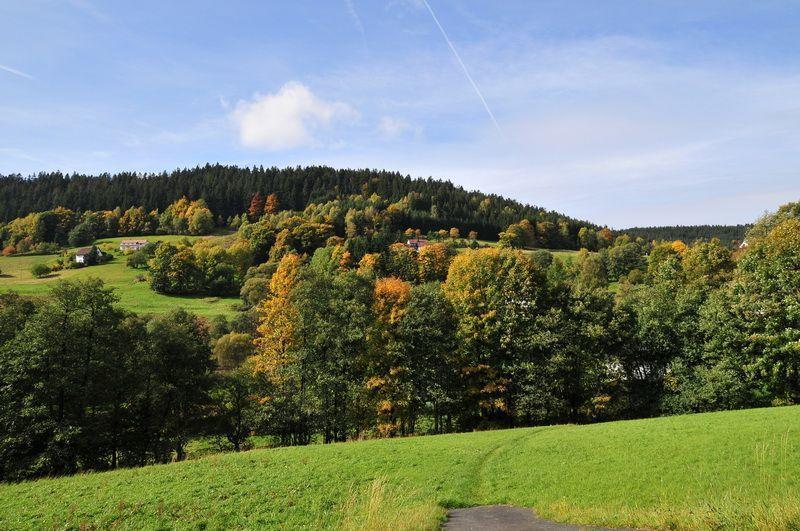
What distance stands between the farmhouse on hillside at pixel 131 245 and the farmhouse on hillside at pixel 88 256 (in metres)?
8.59

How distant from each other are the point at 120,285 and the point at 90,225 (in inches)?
2547

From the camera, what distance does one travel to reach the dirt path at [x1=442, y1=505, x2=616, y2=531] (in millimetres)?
14258

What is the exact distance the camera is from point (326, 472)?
22.8 metres

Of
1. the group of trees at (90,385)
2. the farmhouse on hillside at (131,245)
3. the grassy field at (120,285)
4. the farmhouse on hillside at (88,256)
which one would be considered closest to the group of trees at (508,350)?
the group of trees at (90,385)

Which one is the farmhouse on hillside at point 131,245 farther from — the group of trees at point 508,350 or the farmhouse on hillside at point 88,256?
the group of trees at point 508,350

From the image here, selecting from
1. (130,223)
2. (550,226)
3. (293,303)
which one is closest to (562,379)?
(293,303)

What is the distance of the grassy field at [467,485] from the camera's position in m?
13.9

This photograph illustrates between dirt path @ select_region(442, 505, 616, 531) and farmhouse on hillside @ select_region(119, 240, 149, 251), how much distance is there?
15412 cm

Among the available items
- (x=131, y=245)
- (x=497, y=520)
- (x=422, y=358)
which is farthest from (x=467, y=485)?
(x=131, y=245)

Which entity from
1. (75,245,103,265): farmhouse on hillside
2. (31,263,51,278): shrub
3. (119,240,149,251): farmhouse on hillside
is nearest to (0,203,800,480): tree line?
(31,263,51,278): shrub

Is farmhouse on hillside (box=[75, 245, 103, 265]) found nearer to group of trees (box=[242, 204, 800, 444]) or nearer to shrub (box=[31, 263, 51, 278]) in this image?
shrub (box=[31, 263, 51, 278])

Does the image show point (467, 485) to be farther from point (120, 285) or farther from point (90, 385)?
point (120, 285)

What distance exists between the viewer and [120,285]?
4633 inches

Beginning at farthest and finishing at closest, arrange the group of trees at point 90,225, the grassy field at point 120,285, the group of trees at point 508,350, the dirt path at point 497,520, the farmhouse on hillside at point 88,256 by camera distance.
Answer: the group of trees at point 90,225
the farmhouse on hillside at point 88,256
the grassy field at point 120,285
the group of trees at point 508,350
the dirt path at point 497,520
